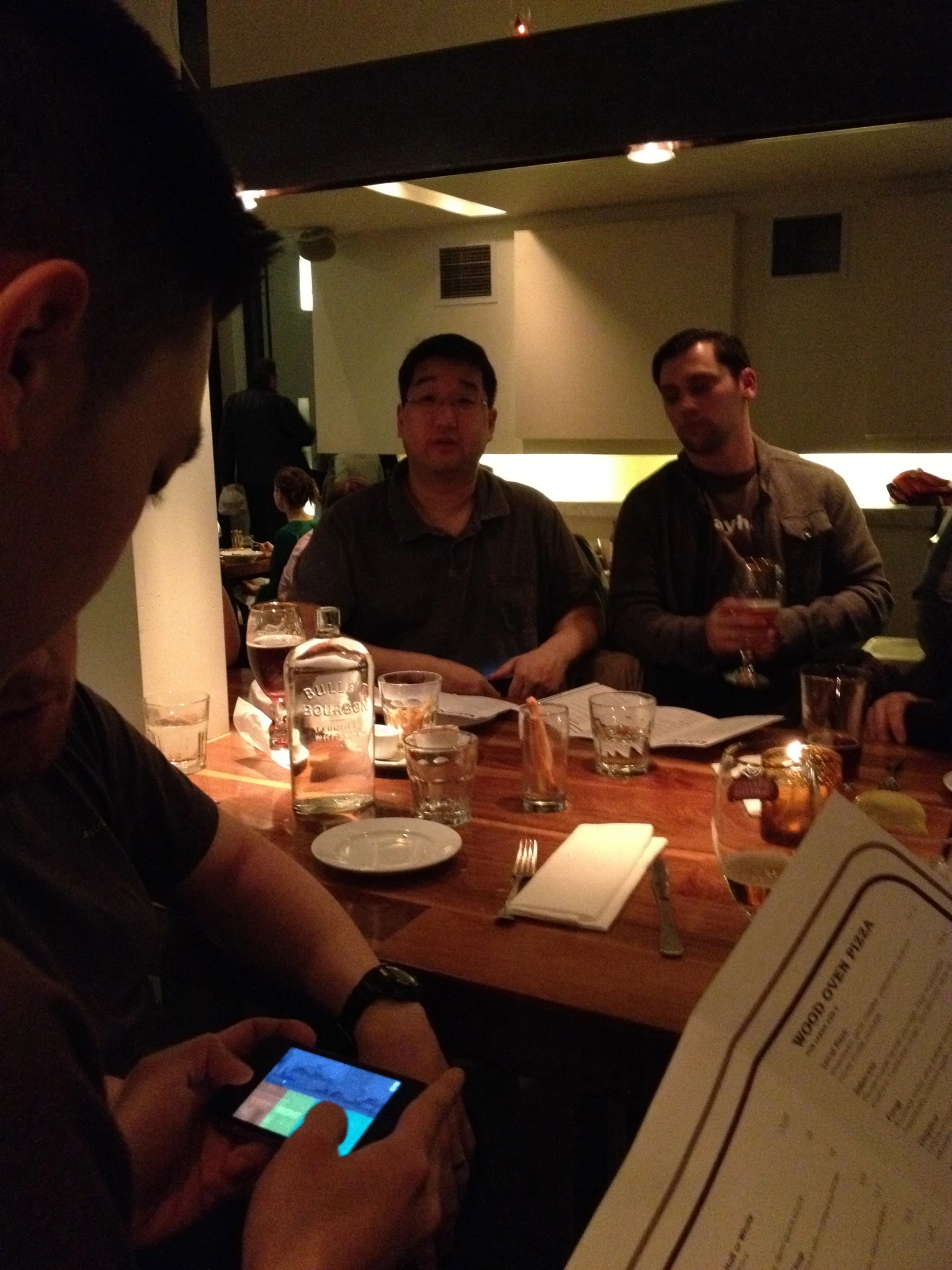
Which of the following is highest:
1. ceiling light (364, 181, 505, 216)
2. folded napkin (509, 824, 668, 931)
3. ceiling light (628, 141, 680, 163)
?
ceiling light (364, 181, 505, 216)

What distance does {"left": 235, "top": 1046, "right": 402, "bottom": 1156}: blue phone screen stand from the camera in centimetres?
78

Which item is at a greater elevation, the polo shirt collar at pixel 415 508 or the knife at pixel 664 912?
the polo shirt collar at pixel 415 508

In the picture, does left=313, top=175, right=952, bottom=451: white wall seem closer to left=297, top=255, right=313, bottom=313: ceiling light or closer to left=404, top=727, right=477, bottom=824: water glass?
left=297, top=255, right=313, bottom=313: ceiling light

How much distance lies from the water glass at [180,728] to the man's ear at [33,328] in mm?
1177

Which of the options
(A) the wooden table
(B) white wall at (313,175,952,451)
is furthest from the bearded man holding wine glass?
(B) white wall at (313,175,952,451)

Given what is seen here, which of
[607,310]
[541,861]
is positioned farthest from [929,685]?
[607,310]

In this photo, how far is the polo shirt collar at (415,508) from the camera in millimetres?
2428

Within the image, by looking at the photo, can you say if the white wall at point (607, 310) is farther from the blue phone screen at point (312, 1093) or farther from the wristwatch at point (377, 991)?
the blue phone screen at point (312, 1093)

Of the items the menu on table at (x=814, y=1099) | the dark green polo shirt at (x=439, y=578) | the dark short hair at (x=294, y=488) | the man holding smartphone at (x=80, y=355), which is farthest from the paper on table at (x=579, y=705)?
the dark short hair at (x=294, y=488)

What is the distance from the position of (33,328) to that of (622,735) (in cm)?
118

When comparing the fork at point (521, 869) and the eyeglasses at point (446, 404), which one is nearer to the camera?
the fork at point (521, 869)

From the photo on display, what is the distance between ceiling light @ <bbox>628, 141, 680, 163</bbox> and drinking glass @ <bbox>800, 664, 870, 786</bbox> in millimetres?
769

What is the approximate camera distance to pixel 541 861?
3.95ft

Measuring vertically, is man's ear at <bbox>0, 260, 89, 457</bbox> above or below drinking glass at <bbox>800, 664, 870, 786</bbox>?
above
